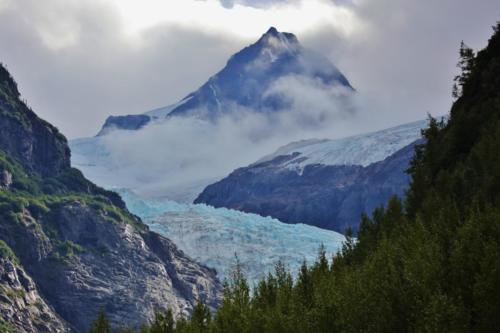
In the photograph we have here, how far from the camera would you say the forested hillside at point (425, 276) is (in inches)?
2041

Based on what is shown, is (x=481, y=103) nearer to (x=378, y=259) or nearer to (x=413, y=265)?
(x=378, y=259)

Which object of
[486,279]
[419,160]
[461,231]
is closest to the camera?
[486,279]

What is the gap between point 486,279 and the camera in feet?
173

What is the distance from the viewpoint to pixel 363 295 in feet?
197

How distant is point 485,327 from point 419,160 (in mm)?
92330

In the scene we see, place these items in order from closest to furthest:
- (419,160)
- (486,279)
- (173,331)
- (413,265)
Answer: (486,279)
(413,265)
(173,331)
(419,160)

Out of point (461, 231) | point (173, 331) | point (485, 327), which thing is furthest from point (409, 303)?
point (173, 331)

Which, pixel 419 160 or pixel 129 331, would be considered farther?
pixel 419 160

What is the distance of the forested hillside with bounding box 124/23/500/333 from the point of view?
5184 centimetres

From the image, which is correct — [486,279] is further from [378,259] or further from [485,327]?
[378,259]

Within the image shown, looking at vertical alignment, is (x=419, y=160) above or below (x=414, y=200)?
above

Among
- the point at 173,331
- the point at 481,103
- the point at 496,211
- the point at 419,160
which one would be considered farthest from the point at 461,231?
the point at 419,160

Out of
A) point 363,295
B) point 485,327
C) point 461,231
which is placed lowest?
point 485,327

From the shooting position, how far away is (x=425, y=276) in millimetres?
56375
